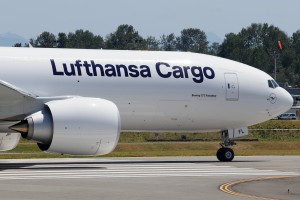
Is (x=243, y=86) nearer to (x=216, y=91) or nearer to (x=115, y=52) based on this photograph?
(x=216, y=91)

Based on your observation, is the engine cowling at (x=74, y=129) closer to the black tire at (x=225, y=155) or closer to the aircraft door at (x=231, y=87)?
the aircraft door at (x=231, y=87)

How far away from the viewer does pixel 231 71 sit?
123ft

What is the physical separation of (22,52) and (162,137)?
3418 cm

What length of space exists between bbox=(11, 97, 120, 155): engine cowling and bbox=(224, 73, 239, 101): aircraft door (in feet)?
21.6

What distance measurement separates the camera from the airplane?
31.7 meters

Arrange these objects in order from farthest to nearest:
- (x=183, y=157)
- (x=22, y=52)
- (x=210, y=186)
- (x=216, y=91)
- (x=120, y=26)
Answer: (x=120, y=26), (x=183, y=157), (x=216, y=91), (x=22, y=52), (x=210, y=186)

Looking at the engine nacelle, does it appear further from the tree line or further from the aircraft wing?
the tree line

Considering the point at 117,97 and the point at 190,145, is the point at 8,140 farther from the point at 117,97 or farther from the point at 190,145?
the point at 190,145

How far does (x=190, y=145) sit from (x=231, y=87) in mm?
19162

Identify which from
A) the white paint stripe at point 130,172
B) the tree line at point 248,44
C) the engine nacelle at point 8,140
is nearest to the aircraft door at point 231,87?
the white paint stripe at point 130,172

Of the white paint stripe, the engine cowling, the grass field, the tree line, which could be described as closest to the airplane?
the engine cowling

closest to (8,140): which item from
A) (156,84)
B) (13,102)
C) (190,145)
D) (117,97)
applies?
(13,102)

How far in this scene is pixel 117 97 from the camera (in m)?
35.2

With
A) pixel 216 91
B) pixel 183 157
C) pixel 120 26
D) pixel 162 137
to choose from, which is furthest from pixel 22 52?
pixel 120 26
